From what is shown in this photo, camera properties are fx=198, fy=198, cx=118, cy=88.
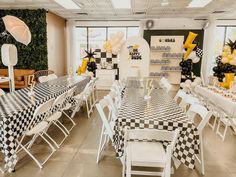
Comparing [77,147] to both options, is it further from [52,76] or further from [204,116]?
[52,76]

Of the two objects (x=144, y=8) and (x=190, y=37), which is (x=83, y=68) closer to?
(x=144, y=8)

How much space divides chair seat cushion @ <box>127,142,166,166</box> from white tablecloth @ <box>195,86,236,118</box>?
6.42 ft

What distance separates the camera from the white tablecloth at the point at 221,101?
11.1 ft

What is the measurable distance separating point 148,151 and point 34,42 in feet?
22.2

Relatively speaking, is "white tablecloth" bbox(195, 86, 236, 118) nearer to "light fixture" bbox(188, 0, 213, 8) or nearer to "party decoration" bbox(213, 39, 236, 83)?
"party decoration" bbox(213, 39, 236, 83)

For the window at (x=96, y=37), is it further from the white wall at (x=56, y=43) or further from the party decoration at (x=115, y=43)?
the party decoration at (x=115, y=43)

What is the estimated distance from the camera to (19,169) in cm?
240

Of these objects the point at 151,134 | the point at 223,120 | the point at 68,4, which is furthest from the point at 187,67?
the point at 151,134

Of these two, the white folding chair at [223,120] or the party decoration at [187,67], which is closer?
the white folding chair at [223,120]

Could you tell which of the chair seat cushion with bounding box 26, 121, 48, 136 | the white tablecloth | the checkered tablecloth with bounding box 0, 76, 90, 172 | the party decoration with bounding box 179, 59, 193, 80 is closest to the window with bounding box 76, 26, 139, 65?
the party decoration with bounding box 179, 59, 193, 80

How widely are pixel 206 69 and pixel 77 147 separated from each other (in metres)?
7.65

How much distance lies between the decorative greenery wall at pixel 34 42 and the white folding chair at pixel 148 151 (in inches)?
249

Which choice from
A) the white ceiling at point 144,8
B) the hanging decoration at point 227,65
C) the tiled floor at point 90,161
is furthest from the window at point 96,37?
the tiled floor at point 90,161

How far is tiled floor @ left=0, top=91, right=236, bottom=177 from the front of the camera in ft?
7.80
